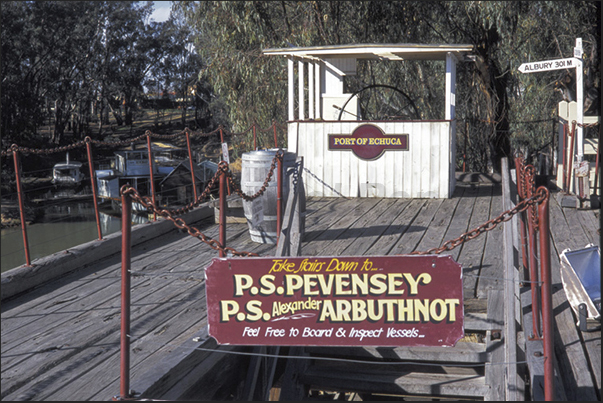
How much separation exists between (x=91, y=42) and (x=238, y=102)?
3003 centimetres

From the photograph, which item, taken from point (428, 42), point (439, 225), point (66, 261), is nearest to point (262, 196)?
point (66, 261)

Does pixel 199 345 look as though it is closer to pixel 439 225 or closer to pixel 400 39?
pixel 439 225

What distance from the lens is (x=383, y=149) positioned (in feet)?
34.2

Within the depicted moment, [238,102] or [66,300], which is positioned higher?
[238,102]

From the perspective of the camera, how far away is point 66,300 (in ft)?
18.1

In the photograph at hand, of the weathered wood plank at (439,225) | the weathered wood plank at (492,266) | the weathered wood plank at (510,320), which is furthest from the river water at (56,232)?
the weathered wood plank at (510,320)

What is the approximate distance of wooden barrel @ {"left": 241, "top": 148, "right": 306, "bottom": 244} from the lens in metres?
7.46

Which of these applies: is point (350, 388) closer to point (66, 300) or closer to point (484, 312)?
point (484, 312)

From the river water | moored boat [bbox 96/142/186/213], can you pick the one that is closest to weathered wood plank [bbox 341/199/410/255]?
the river water

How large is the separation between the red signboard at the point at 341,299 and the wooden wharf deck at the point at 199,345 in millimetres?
672

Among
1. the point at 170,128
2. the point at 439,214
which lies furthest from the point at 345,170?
the point at 170,128

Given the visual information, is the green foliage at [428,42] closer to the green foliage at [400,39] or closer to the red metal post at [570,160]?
the green foliage at [400,39]

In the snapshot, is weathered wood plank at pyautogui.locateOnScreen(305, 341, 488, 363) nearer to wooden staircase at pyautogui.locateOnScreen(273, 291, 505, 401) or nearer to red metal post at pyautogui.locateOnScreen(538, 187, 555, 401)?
wooden staircase at pyautogui.locateOnScreen(273, 291, 505, 401)

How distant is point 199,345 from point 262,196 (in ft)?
11.6
